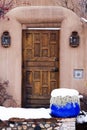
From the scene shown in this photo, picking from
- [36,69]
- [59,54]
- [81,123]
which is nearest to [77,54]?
[59,54]

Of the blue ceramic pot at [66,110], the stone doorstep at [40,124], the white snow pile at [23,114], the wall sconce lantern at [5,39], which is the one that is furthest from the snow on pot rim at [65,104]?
the wall sconce lantern at [5,39]

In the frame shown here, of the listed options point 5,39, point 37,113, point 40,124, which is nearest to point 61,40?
point 5,39

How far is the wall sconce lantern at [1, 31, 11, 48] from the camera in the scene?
9.56 meters

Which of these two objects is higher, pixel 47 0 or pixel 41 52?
pixel 47 0

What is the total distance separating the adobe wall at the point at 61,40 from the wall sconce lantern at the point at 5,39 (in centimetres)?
8

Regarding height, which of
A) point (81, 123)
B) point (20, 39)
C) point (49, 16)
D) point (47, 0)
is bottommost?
point (81, 123)

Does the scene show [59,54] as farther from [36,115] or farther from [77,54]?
[36,115]

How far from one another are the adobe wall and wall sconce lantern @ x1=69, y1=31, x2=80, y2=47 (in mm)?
82

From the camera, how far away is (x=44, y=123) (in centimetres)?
762

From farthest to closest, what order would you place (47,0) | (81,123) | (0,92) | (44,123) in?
(47,0) → (0,92) → (81,123) → (44,123)

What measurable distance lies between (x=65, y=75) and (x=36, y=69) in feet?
2.84

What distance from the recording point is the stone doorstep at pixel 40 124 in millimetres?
7602

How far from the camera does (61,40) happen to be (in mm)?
9555

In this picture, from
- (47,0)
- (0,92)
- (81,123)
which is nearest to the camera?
(81,123)
